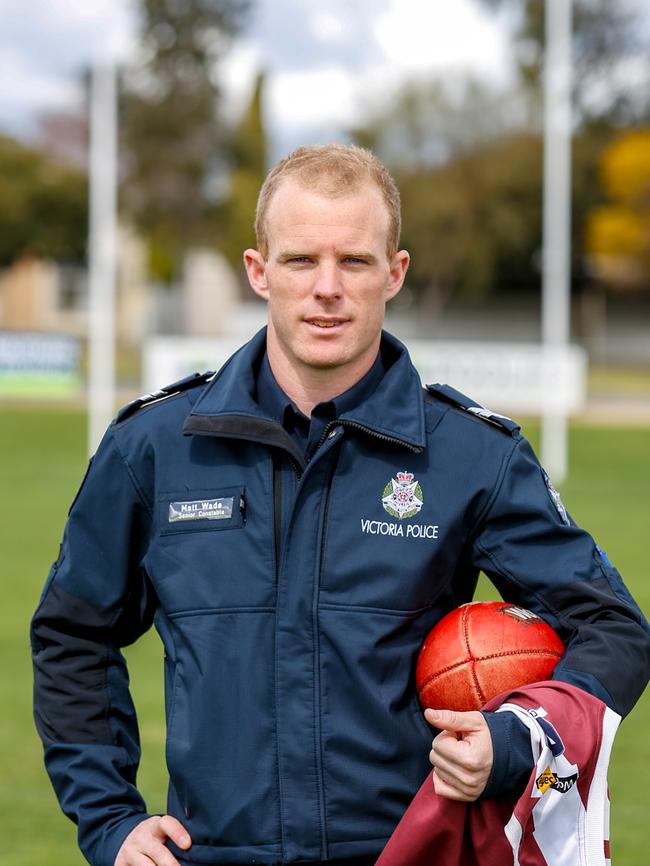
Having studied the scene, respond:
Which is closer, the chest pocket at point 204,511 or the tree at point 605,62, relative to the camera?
the chest pocket at point 204,511

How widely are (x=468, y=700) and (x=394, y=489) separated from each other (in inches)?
15.4

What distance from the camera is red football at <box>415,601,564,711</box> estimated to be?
240 cm

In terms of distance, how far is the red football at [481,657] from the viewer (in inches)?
94.7

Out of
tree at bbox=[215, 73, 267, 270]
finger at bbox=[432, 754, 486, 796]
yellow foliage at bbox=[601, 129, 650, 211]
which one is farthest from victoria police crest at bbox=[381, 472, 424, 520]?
tree at bbox=[215, 73, 267, 270]

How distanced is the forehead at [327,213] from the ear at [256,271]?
0.44 ft

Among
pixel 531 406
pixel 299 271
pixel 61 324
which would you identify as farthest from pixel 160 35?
pixel 299 271

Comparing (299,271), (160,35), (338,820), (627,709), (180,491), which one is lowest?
(338,820)

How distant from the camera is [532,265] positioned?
2045 inches

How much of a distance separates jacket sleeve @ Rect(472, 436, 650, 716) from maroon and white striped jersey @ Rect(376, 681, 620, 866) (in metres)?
0.11

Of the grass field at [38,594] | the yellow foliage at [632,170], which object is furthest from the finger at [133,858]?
the yellow foliage at [632,170]

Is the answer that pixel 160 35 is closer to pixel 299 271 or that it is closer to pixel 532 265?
pixel 532 265

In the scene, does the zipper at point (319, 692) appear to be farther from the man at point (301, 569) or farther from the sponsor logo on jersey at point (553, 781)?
the sponsor logo on jersey at point (553, 781)

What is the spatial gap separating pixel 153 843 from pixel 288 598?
489 millimetres

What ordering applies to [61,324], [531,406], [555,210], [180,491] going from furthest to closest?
1. [61,324]
2. [531,406]
3. [555,210]
4. [180,491]
